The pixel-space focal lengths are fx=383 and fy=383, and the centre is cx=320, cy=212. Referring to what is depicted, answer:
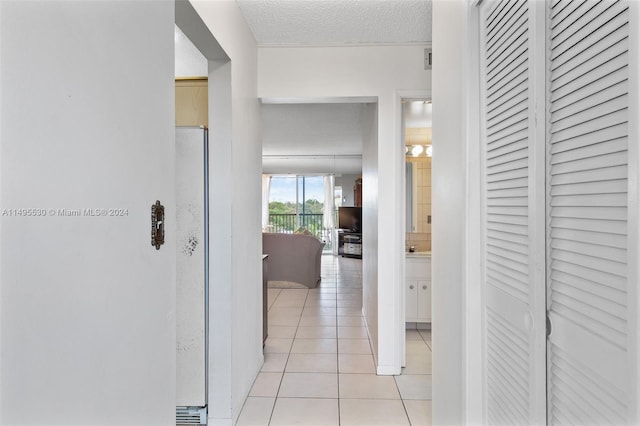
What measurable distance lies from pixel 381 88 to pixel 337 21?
613mm

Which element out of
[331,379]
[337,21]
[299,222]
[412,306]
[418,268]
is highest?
[337,21]

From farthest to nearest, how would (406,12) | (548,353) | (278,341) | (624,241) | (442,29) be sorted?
(278,341)
(406,12)
(442,29)
(548,353)
(624,241)

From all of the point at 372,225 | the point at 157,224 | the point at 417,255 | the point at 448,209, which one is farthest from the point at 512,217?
the point at 417,255

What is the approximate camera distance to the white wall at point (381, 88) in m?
2.92

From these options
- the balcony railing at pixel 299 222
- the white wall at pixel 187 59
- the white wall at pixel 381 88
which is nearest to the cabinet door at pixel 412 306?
the white wall at pixel 381 88

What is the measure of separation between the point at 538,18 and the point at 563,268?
61 cm

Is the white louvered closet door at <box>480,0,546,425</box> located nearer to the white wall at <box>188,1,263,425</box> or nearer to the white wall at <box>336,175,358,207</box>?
the white wall at <box>188,1,263,425</box>

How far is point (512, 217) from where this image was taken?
43.9 inches

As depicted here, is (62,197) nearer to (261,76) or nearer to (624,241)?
(624,241)

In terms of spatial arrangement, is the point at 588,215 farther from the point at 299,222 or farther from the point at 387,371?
the point at 299,222

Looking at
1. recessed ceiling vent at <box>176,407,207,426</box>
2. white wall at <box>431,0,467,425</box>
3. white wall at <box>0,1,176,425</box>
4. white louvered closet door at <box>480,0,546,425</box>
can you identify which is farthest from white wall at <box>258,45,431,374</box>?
white wall at <box>0,1,176,425</box>

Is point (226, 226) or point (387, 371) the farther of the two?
point (387, 371)

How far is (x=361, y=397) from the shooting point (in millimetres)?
2541

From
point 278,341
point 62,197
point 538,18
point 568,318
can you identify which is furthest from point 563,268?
point 278,341
